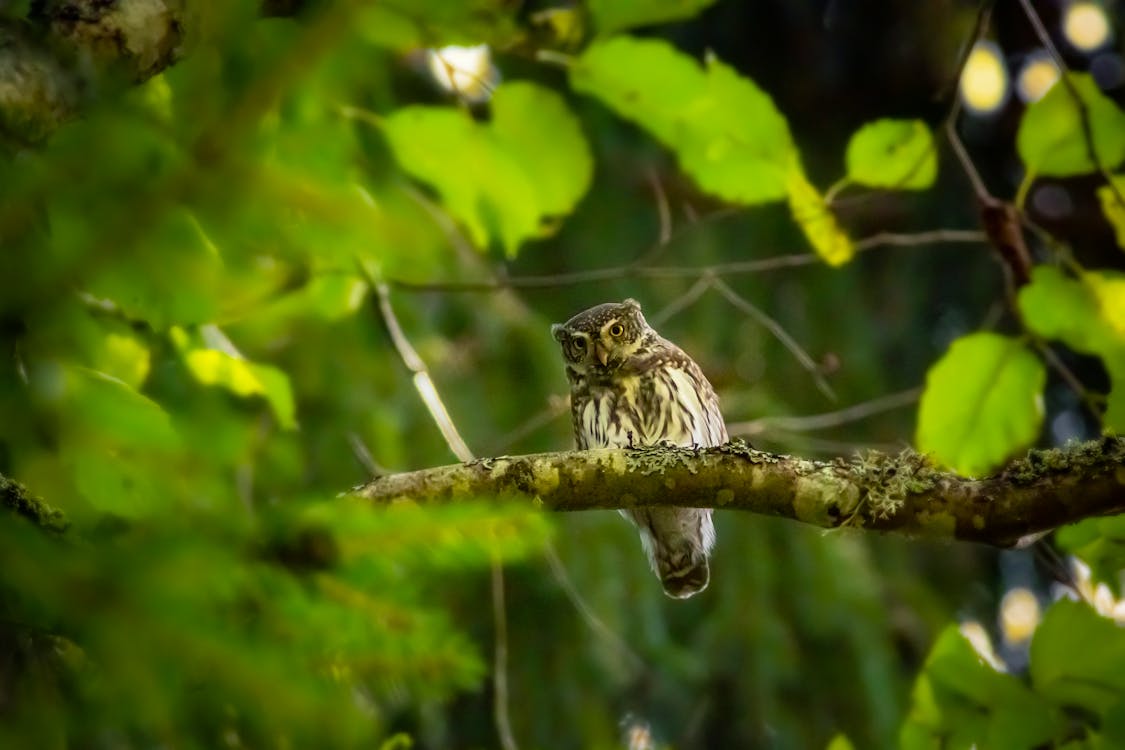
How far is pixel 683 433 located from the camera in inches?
122

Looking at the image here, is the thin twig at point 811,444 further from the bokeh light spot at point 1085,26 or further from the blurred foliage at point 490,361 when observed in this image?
the bokeh light spot at point 1085,26

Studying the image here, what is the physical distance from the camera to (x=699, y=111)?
1866mm

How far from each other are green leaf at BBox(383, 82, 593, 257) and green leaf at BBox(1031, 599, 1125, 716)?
3.12 feet

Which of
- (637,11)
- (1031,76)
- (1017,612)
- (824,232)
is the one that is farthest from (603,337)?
(1031,76)

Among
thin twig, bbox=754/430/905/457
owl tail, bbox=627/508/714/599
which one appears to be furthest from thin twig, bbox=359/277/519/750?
thin twig, bbox=754/430/905/457

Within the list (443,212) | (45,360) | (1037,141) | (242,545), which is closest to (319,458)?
(443,212)

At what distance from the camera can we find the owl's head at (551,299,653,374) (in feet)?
10.5

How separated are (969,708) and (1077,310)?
0.70 m

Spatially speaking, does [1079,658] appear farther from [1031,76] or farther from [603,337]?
[1031,76]

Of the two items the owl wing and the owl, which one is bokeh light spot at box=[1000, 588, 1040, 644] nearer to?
the owl wing

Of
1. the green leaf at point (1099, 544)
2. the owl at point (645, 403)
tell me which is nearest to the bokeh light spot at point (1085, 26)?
the owl at point (645, 403)

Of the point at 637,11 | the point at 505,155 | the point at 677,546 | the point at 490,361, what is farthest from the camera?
the point at 490,361

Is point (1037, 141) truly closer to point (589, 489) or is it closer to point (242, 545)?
point (589, 489)

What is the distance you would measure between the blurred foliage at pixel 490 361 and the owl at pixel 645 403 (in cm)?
22
